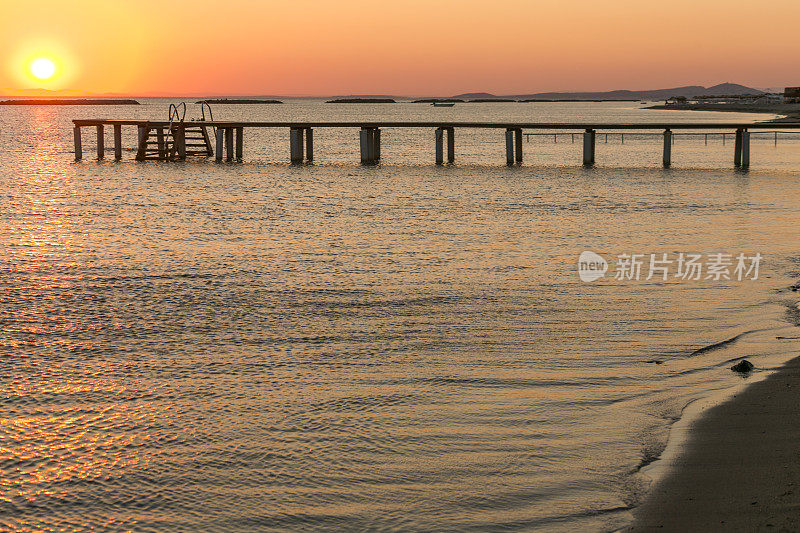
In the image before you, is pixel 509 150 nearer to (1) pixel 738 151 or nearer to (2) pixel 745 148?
(1) pixel 738 151

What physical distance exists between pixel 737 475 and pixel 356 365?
448cm

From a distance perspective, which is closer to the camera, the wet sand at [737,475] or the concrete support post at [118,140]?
the wet sand at [737,475]

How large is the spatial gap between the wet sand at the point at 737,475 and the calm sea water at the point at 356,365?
27 centimetres

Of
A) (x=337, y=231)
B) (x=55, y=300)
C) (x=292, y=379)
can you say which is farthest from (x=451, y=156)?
(x=292, y=379)

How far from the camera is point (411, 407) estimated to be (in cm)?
813

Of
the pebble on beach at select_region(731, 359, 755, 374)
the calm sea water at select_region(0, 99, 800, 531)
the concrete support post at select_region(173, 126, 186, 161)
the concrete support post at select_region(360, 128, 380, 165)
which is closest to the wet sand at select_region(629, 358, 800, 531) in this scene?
the calm sea water at select_region(0, 99, 800, 531)

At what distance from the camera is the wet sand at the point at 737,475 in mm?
5344

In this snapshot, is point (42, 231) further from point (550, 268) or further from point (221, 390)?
point (221, 390)

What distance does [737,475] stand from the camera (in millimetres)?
6023

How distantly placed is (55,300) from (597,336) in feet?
25.1

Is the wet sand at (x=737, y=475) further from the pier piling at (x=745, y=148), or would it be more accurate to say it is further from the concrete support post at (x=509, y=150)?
the concrete support post at (x=509, y=150)

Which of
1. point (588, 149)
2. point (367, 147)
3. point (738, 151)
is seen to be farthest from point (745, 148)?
point (367, 147)

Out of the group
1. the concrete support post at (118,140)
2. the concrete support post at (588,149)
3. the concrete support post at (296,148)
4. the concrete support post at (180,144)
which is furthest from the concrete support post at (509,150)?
the concrete support post at (118,140)

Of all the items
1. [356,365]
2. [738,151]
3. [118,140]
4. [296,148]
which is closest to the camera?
[356,365]
